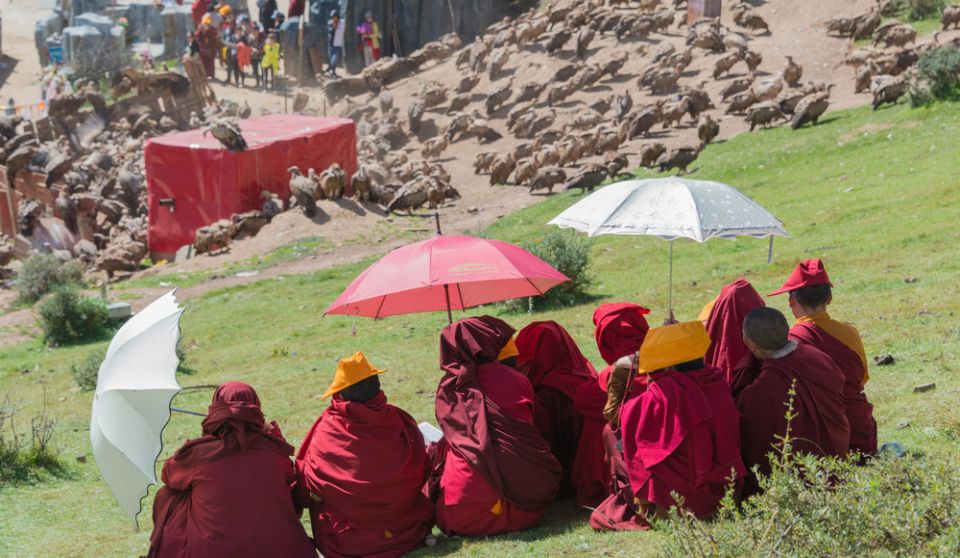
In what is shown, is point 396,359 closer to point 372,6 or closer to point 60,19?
point 372,6

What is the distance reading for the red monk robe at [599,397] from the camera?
268 inches

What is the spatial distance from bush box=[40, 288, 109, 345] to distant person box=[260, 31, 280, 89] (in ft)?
85.6

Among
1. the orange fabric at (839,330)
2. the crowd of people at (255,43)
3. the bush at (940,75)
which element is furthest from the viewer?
the crowd of people at (255,43)

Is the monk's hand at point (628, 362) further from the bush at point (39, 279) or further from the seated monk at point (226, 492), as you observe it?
the bush at point (39, 279)

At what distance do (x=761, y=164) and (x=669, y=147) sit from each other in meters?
5.06

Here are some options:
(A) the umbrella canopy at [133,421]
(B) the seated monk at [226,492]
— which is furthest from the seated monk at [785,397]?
(A) the umbrella canopy at [133,421]

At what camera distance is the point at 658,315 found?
12.9 m

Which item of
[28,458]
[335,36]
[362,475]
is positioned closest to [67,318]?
[28,458]

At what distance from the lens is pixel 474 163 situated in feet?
98.3

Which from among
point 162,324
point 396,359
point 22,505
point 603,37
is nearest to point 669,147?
point 603,37

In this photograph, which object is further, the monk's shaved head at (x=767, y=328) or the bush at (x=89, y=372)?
the bush at (x=89, y=372)

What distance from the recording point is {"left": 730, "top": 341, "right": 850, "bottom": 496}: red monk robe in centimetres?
588

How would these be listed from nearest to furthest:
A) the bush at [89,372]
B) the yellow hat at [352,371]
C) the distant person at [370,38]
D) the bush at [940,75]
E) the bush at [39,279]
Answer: the yellow hat at [352,371]
the bush at [89,372]
the bush at [39,279]
the bush at [940,75]
the distant person at [370,38]

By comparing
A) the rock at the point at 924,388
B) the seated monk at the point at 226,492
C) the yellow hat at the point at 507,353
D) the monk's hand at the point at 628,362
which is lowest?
the rock at the point at 924,388
